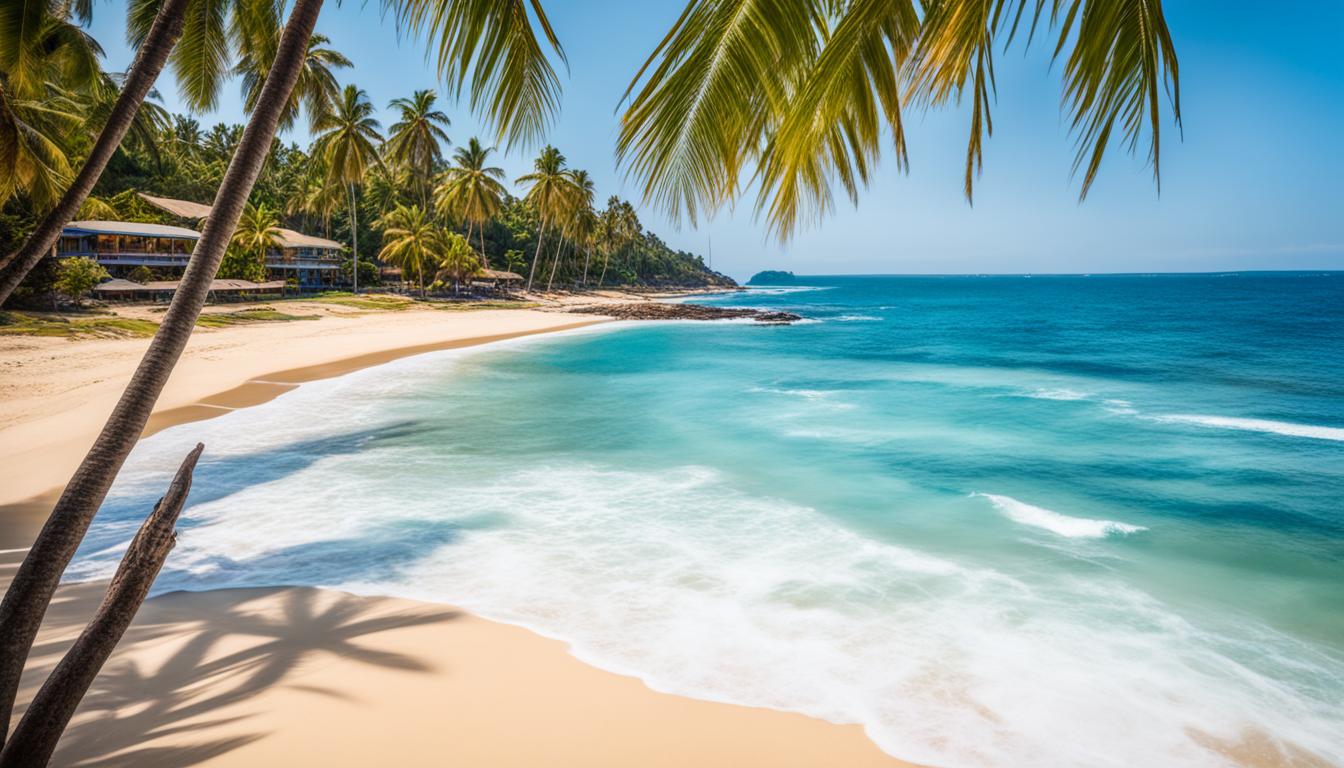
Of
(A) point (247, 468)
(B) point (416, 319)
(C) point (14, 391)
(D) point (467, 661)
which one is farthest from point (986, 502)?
(B) point (416, 319)

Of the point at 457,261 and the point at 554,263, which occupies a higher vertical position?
the point at 554,263

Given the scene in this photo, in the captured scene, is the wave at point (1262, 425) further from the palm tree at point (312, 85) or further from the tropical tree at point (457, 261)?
the tropical tree at point (457, 261)

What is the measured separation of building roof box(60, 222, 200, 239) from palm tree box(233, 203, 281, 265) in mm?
2415

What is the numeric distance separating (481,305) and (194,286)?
4321 centimetres

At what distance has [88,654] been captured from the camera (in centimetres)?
219

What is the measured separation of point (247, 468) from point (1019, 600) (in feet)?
32.0

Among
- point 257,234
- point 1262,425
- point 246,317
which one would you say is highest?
point 257,234

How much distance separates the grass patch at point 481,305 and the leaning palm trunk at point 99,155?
3739 centimetres

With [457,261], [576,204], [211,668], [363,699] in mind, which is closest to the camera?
[363,699]

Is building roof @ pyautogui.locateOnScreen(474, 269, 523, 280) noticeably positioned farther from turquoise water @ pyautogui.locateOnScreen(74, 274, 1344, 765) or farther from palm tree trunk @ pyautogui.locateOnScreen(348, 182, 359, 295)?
turquoise water @ pyautogui.locateOnScreen(74, 274, 1344, 765)

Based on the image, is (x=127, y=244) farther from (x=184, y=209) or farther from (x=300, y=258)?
(x=300, y=258)

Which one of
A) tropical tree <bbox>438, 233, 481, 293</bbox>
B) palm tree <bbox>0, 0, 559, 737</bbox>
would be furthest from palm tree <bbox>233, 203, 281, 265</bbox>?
palm tree <bbox>0, 0, 559, 737</bbox>

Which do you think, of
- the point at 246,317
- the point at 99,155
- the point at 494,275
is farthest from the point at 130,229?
the point at 99,155

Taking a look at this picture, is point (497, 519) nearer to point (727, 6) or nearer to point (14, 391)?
point (727, 6)
